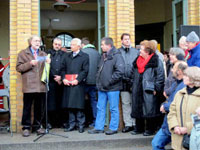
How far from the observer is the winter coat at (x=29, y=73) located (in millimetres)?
5165

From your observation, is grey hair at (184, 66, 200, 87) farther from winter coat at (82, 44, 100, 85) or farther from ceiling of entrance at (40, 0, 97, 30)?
ceiling of entrance at (40, 0, 97, 30)

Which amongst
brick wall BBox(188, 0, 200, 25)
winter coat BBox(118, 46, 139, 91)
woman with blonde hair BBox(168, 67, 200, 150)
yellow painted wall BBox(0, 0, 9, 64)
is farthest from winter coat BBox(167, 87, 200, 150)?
yellow painted wall BBox(0, 0, 9, 64)

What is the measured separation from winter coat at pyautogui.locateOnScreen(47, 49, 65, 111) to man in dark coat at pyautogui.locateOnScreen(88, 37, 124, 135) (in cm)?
87

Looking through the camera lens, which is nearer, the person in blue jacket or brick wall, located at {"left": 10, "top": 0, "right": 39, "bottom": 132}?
the person in blue jacket

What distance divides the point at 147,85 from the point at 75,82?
1321 mm

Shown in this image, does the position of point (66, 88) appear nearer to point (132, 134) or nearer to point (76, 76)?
point (76, 76)

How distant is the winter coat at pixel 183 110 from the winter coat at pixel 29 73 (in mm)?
2510

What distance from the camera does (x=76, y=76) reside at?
18.1 ft

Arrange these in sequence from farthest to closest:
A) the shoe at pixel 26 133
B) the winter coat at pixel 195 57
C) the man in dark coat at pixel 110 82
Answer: the man in dark coat at pixel 110 82 < the shoe at pixel 26 133 < the winter coat at pixel 195 57

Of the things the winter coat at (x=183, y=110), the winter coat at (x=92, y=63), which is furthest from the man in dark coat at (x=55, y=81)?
the winter coat at (x=183, y=110)

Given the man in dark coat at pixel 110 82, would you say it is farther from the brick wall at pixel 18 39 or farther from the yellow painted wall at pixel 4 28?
the yellow painted wall at pixel 4 28

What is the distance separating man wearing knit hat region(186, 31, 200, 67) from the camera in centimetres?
472

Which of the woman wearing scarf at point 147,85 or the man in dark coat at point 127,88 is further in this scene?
the man in dark coat at point 127,88

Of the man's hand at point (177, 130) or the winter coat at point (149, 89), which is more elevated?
the winter coat at point (149, 89)
